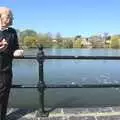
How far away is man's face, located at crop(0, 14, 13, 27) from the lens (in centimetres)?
467

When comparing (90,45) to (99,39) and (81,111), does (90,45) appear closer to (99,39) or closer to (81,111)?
(99,39)

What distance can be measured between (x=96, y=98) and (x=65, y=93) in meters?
1.25

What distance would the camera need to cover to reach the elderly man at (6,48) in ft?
15.4

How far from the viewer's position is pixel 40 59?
552 cm

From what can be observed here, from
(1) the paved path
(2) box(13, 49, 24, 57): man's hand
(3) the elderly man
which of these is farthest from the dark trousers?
(1) the paved path

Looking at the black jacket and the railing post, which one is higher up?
the black jacket

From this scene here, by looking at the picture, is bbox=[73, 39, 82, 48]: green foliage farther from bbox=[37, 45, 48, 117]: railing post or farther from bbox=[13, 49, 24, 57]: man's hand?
bbox=[13, 49, 24, 57]: man's hand

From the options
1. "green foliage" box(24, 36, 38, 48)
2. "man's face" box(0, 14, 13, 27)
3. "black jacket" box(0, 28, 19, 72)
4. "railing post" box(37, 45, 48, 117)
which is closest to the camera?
"man's face" box(0, 14, 13, 27)

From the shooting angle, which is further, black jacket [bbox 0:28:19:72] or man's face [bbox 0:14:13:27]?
black jacket [bbox 0:28:19:72]

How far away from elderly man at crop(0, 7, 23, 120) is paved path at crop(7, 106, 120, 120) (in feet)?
2.63

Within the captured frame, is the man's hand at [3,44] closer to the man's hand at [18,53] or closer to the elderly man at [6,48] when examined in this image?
the elderly man at [6,48]

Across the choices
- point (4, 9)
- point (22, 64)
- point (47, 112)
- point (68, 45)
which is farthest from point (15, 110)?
point (68, 45)

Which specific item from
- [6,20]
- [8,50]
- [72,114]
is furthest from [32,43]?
[6,20]

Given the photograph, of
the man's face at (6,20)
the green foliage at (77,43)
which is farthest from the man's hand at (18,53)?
the green foliage at (77,43)
